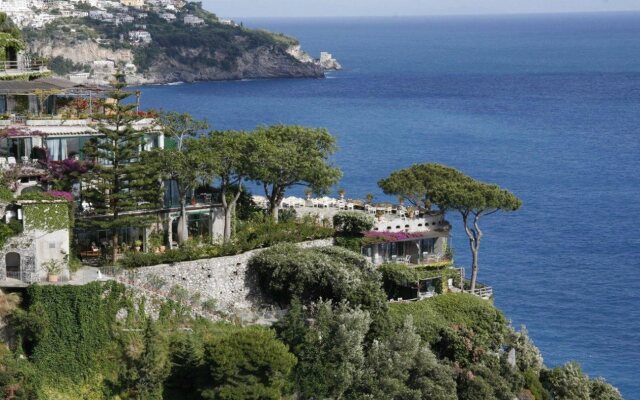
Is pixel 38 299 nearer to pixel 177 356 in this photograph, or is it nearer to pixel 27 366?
pixel 27 366

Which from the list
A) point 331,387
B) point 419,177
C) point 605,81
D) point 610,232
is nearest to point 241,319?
point 331,387

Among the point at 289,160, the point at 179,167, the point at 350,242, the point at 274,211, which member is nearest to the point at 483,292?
the point at 350,242

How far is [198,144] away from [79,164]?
427 centimetres

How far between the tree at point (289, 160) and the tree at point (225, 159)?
1.22 feet

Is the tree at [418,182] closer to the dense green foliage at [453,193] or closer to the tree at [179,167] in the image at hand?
the dense green foliage at [453,193]

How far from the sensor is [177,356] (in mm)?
31891

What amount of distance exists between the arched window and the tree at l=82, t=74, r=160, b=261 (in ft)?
10.3

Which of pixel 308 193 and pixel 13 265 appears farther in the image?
pixel 308 193

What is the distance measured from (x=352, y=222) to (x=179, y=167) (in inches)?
270

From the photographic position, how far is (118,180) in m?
36.2

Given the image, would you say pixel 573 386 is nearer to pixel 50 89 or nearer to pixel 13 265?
pixel 13 265

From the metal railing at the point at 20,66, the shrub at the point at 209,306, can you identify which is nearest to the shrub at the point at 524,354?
the shrub at the point at 209,306

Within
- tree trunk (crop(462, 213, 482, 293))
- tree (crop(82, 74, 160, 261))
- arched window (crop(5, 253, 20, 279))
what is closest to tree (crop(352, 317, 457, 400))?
tree trunk (crop(462, 213, 482, 293))

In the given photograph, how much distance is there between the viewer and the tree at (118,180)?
35.8 meters
